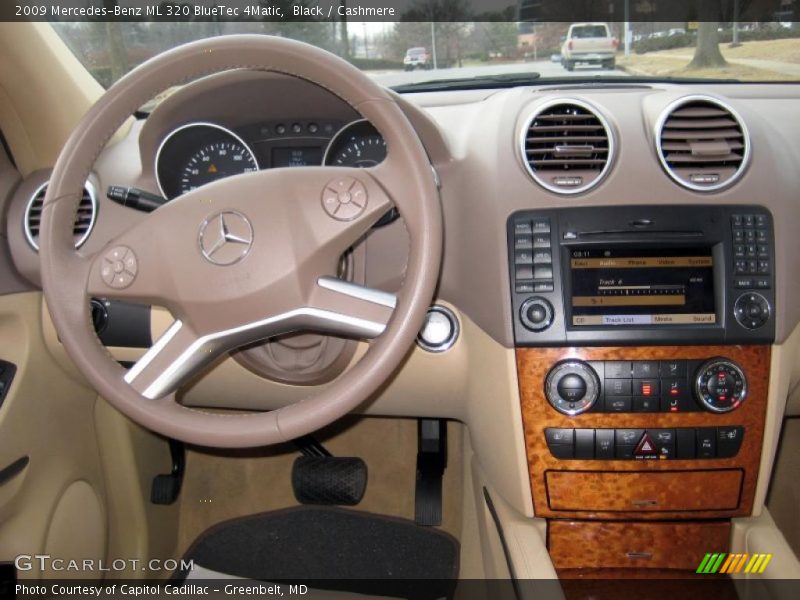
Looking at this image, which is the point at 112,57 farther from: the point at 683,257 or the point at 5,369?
the point at 683,257

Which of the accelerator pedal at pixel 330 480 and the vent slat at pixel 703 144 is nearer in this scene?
the vent slat at pixel 703 144

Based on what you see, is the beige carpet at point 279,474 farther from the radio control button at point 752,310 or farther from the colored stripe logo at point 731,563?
the radio control button at point 752,310

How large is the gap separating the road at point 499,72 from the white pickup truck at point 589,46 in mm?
21

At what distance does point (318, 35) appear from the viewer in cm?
166


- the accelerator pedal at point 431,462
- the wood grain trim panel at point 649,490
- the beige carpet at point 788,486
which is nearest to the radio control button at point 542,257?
the wood grain trim panel at point 649,490

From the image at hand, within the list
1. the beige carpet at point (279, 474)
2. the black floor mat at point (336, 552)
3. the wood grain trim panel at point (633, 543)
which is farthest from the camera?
the beige carpet at point (279, 474)

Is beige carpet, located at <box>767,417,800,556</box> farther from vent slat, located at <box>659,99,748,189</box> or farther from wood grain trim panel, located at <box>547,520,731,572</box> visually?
vent slat, located at <box>659,99,748,189</box>

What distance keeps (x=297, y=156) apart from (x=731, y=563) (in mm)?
1355

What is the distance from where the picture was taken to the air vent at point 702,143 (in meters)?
1.49

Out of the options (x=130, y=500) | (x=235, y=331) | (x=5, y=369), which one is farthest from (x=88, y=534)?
(x=235, y=331)

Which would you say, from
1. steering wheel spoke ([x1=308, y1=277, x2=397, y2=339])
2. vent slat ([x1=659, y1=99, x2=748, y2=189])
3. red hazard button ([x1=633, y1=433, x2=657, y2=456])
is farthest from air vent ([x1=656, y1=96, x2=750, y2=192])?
steering wheel spoke ([x1=308, y1=277, x2=397, y2=339])

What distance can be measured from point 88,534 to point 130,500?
0.20 meters

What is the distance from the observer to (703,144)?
1.51m

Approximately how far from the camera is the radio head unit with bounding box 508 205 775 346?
1.48m
